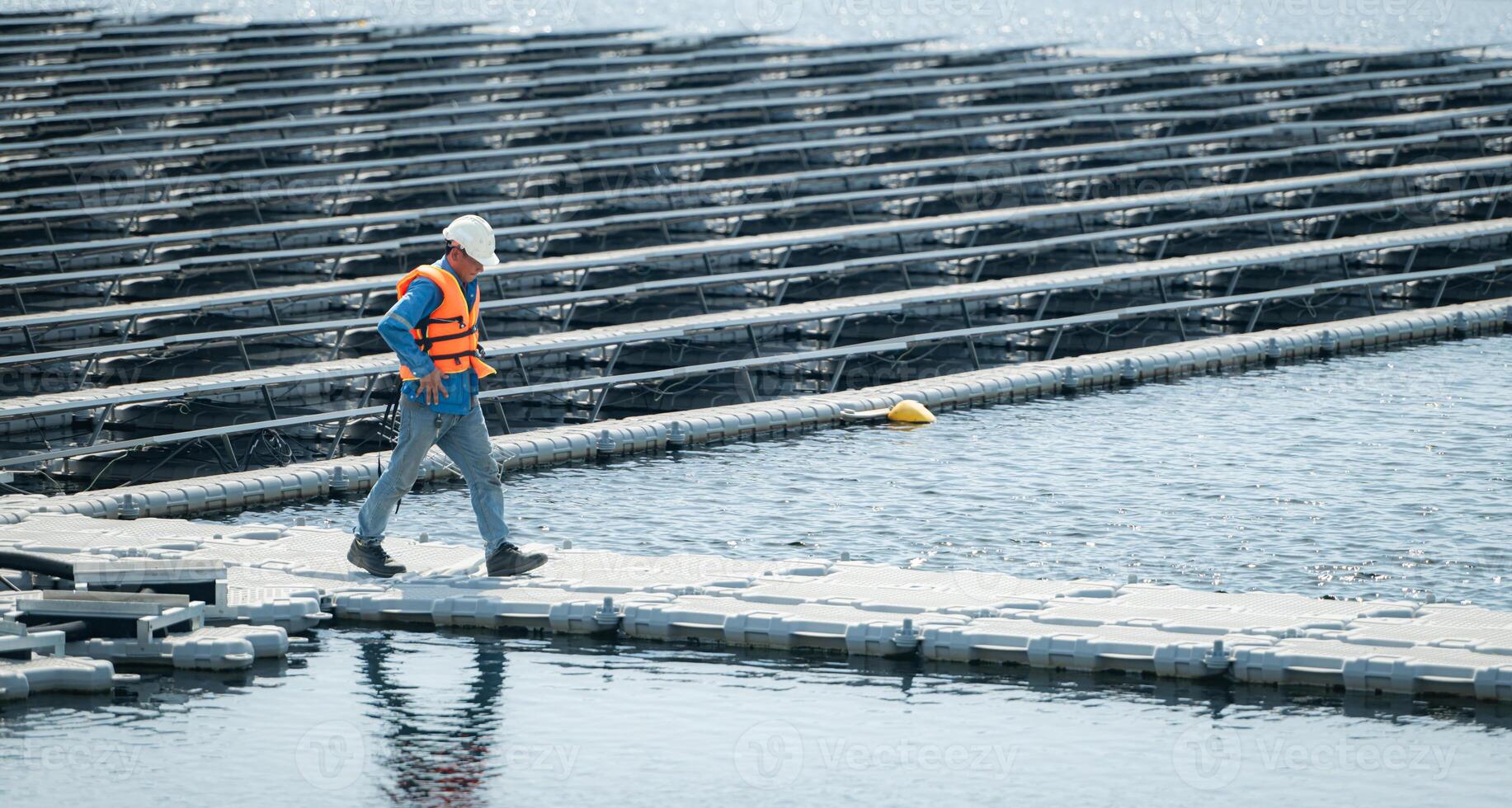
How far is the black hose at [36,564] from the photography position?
10500 mm

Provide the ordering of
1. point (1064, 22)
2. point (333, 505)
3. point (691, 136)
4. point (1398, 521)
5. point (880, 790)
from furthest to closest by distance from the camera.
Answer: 1. point (1064, 22)
2. point (691, 136)
3. point (333, 505)
4. point (1398, 521)
5. point (880, 790)

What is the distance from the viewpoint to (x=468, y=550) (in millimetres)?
11930

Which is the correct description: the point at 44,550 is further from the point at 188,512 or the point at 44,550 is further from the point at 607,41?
the point at 607,41

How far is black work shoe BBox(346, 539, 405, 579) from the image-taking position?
1124cm

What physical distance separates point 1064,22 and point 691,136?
338ft

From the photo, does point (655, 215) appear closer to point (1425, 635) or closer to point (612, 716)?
point (1425, 635)

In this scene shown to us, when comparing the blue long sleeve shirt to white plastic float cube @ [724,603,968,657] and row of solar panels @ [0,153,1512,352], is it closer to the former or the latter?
white plastic float cube @ [724,603,968,657]

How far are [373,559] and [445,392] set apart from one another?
1104 mm

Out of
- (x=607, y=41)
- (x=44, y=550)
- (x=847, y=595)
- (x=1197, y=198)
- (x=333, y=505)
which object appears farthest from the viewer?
(x=607, y=41)

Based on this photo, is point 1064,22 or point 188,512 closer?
point 188,512

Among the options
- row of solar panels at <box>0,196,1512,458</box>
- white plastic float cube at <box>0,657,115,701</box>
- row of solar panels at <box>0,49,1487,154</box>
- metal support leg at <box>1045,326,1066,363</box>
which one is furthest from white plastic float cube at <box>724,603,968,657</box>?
row of solar panels at <box>0,49,1487,154</box>

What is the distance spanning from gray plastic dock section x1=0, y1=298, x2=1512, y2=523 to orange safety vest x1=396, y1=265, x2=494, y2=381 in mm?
3477

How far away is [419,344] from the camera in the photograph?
35.3ft

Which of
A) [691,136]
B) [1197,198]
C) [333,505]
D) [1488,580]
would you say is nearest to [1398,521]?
[1488,580]
